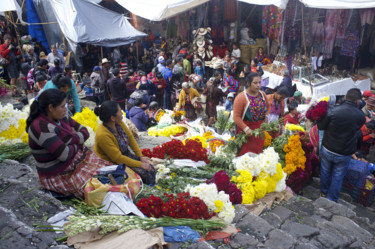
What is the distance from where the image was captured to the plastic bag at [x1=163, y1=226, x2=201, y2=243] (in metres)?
2.74

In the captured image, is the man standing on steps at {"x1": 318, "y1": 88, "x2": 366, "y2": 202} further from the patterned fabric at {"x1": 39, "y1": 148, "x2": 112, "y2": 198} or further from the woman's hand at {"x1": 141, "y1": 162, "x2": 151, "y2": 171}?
the patterned fabric at {"x1": 39, "y1": 148, "x2": 112, "y2": 198}

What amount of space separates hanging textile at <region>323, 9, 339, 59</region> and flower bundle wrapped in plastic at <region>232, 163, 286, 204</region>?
319 inches

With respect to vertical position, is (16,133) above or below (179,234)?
above

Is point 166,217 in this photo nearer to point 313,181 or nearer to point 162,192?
point 162,192

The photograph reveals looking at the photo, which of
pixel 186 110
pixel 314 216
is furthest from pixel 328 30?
pixel 314 216

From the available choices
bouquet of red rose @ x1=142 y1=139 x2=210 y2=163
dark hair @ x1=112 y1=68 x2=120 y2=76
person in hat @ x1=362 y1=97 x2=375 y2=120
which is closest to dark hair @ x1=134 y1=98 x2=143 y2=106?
dark hair @ x1=112 y1=68 x2=120 y2=76

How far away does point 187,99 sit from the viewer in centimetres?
878

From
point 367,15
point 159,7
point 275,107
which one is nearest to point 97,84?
point 159,7

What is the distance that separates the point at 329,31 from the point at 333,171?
289 inches

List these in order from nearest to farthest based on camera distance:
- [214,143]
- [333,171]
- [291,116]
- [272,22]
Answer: [333,171]
[214,143]
[291,116]
[272,22]

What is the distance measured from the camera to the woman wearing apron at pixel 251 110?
4836 mm

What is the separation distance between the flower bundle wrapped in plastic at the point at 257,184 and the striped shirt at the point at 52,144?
217cm

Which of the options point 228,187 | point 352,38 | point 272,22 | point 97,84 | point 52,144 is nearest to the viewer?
point 52,144

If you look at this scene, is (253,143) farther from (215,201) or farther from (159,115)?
(159,115)
